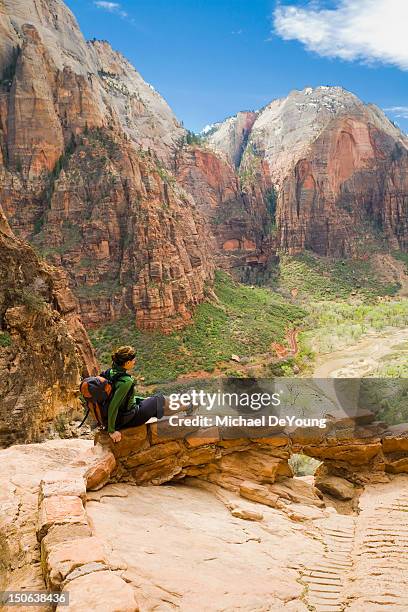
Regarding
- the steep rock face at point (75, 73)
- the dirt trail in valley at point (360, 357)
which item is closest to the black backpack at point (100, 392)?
the dirt trail in valley at point (360, 357)

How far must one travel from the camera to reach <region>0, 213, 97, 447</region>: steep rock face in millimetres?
19766

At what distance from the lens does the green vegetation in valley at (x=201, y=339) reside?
156ft

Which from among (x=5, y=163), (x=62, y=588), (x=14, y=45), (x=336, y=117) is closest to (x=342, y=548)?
(x=62, y=588)

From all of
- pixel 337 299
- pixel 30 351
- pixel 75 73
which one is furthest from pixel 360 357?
pixel 75 73

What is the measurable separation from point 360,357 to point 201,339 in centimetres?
1827

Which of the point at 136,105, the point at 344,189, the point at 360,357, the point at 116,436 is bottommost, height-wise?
the point at 360,357

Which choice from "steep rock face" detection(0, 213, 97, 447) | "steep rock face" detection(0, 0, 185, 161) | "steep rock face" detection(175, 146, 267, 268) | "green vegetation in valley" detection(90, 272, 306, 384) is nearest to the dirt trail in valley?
"green vegetation in valley" detection(90, 272, 306, 384)

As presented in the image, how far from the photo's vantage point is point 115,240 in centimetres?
5631

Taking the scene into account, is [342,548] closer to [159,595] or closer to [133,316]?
[159,595]

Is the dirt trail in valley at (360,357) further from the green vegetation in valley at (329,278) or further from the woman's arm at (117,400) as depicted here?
the woman's arm at (117,400)

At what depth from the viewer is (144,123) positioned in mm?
102938

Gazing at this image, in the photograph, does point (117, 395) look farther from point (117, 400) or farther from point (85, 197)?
point (85, 197)

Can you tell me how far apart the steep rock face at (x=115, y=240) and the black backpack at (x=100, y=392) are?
145 feet

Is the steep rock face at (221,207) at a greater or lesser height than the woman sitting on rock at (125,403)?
greater
